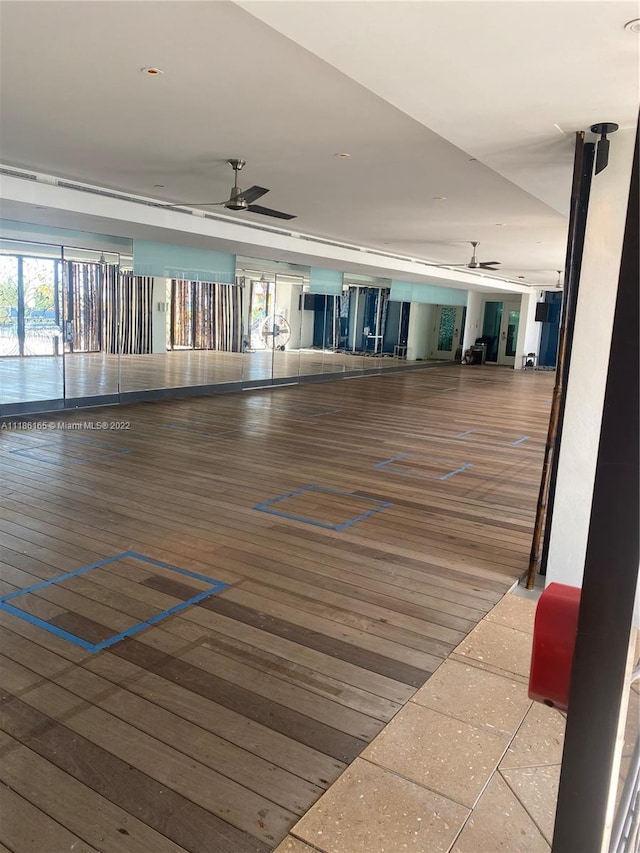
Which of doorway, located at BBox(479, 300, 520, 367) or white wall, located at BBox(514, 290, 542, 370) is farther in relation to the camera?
doorway, located at BBox(479, 300, 520, 367)

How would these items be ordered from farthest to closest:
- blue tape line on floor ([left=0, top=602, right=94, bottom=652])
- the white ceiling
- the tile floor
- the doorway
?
the doorway < blue tape line on floor ([left=0, top=602, right=94, bottom=652]) < the white ceiling < the tile floor

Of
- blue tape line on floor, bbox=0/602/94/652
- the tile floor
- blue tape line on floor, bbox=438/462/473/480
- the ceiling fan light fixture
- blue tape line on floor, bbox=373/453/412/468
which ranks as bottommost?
the tile floor

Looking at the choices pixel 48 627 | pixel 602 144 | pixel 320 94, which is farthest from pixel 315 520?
pixel 602 144

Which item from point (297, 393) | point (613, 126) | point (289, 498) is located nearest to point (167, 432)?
point (289, 498)

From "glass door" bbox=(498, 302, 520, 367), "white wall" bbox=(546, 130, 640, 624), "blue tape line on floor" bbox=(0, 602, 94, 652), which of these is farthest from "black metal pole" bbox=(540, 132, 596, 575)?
"glass door" bbox=(498, 302, 520, 367)

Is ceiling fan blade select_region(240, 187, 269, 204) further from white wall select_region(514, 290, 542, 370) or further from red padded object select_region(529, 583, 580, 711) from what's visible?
white wall select_region(514, 290, 542, 370)

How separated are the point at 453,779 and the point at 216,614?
152 cm

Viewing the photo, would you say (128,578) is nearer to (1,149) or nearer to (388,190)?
(1,149)

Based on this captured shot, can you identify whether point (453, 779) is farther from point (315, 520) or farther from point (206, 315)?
point (206, 315)

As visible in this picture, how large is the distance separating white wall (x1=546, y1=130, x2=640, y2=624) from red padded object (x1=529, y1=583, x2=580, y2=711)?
9.28 feet

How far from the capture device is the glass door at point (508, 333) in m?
23.5

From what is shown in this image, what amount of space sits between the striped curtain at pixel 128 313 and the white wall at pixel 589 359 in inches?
306

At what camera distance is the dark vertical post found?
641mm

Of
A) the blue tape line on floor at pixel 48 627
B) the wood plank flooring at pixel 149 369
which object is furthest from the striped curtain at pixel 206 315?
the blue tape line on floor at pixel 48 627
